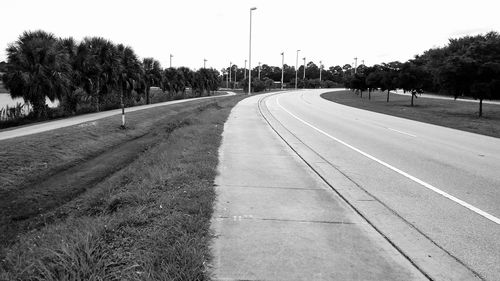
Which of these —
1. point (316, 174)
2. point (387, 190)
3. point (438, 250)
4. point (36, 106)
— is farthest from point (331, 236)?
point (36, 106)

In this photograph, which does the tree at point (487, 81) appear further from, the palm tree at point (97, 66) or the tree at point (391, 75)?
the palm tree at point (97, 66)

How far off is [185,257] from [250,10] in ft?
151

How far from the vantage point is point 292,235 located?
185 inches

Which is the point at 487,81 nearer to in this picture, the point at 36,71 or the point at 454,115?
the point at 454,115

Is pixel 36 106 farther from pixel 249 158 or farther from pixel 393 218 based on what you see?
pixel 393 218

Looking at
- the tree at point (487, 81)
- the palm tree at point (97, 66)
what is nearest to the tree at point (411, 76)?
the tree at point (487, 81)

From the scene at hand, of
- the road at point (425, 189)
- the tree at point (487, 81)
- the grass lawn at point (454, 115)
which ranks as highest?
the tree at point (487, 81)

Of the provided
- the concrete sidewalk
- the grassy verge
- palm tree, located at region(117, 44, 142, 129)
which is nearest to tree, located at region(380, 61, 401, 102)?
palm tree, located at region(117, 44, 142, 129)

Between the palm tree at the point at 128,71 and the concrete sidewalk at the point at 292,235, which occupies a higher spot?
the palm tree at the point at 128,71

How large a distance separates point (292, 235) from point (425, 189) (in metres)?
3.61

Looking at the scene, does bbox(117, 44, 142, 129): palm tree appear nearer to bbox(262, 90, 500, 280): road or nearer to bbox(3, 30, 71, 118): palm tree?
bbox(3, 30, 71, 118): palm tree

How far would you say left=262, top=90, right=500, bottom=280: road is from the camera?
14.7 ft

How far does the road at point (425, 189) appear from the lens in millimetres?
4469

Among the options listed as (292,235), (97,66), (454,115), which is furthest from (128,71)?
(292,235)
